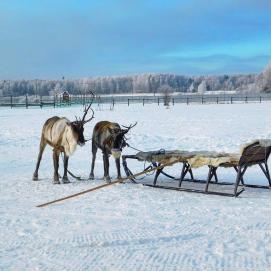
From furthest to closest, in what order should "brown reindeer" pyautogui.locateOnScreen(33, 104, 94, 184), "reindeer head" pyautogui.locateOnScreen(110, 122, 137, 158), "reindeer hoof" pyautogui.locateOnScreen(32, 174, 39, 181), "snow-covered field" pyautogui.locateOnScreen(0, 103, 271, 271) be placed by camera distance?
"reindeer hoof" pyautogui.locateOnScreen(32, 174, 39, 181)
"brown reindeer" pyautogui.locateOnScreen(33, 104, 94, 184)
"reindeer head" pyautogui.locateOnScreen(110, 122, 137, 158)
"snow-covered field" pyautogui.locateOnScreen(0, 103, 271, 271)

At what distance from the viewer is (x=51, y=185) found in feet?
39.1

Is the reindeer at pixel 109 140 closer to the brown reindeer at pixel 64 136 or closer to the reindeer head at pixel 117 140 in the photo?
the reindeer head at pixel 117 140

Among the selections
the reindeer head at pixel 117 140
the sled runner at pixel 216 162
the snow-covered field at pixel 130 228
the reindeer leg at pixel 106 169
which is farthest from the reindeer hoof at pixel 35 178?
the sled runner at pixel 216 162

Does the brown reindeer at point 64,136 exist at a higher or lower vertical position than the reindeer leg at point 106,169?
higher

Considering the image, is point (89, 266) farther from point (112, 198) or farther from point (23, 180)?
point (23, 180)

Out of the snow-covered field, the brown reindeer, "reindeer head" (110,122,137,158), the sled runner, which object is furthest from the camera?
the brown reindeer

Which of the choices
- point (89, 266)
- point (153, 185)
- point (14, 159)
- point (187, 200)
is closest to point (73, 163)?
point (14, 159)

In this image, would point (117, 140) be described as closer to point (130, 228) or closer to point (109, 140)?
point (109, 140)

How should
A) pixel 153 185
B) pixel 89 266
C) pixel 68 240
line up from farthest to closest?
pixel 153 185
pixel 68 240
pixel 89 266

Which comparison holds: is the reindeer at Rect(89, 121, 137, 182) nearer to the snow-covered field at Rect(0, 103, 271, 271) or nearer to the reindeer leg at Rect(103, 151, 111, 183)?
the reindeer leg at Rect(103, 151, 111, 183)

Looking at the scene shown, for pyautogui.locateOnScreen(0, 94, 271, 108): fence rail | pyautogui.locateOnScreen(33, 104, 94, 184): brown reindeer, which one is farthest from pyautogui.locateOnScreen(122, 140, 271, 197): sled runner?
pyautogui.locateOnScreen(0, 94, 271, 108): fence rail

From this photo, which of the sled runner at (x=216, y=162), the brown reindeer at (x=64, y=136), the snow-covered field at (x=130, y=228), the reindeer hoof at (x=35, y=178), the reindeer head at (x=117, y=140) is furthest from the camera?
the reindeer hoof at (x=35, y=178)

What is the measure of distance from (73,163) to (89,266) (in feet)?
31.9

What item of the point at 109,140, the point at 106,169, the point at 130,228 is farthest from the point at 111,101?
the point at 130,228
